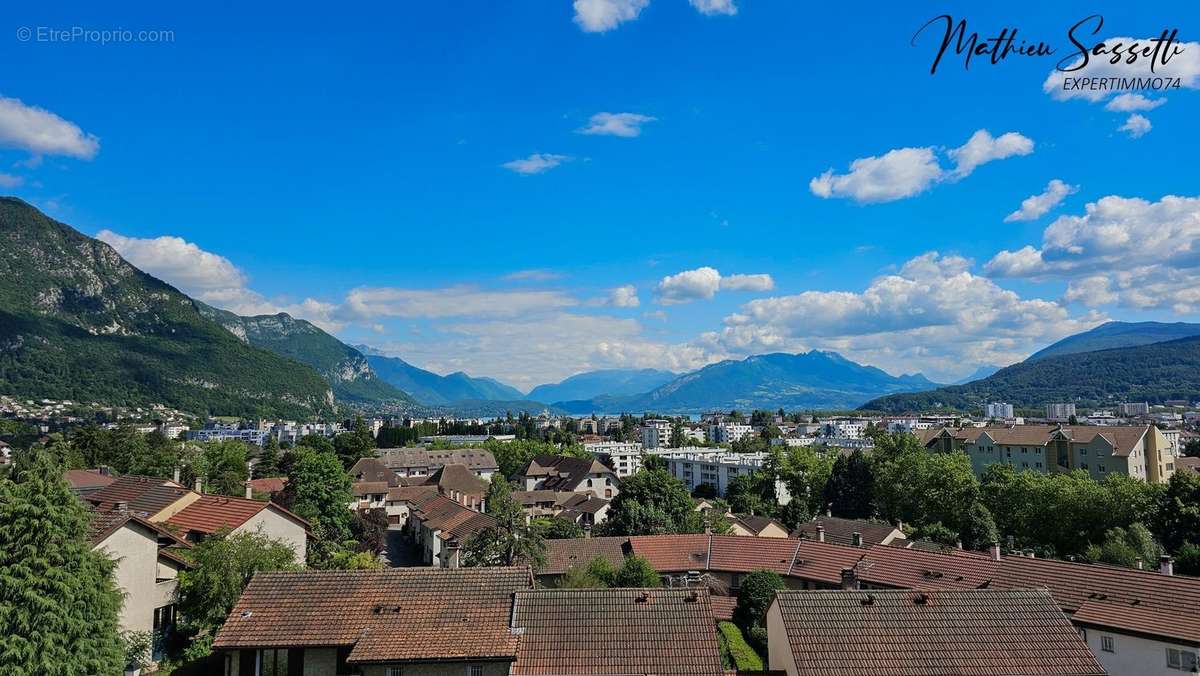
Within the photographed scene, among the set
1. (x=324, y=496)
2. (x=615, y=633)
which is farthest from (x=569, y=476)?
(x=615, y=633)

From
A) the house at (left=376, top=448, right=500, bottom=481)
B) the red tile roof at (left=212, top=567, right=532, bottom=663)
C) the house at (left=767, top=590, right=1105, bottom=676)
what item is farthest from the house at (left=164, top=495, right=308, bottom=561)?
the house at (left=376, top=448, right=500, bottom=481)

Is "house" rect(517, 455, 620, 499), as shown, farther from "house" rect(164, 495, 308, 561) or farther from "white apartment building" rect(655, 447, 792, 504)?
"house" rect(164, 495, 308, 561)

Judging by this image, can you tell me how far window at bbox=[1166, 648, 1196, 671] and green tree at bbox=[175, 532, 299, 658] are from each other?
29.9 meters

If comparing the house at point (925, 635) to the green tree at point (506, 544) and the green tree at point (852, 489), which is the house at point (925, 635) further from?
the green tree at point (852, 489)

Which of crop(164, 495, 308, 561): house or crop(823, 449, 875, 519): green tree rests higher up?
crop(164, 495, 308, 561): house

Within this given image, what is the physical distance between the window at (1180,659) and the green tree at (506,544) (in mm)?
25781

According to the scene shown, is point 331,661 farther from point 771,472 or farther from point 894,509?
point 771,472

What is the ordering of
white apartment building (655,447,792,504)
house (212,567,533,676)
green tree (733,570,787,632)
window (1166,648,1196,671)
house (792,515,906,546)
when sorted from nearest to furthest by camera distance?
house (212,567,533,676) → window (1166,648,1196,671) → green tree (733,570,787,632) → house (792,515,906,546) → white apartment building (655,447,792,504)

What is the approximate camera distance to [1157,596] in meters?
24.7

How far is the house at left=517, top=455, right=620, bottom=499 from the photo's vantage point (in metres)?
94.9

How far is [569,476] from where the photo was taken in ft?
325

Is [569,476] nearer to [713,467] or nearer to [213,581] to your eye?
[713,467]

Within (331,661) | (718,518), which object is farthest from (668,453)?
(331,661)

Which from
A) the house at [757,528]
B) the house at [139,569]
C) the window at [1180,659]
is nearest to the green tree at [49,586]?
the house at [139,569]
